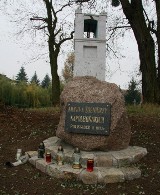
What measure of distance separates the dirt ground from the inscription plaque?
38.1 inches

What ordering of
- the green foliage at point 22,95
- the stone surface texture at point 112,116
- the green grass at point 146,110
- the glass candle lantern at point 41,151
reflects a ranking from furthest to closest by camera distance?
the green foliage at point 22,95 → the green grass at point 146,110 → the glass candle lantern at point 41,151 → the stone surface texture at point 112,116

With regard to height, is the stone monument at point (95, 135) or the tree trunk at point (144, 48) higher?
the tree trunk at point (144, 48)

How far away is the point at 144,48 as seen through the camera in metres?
12.7

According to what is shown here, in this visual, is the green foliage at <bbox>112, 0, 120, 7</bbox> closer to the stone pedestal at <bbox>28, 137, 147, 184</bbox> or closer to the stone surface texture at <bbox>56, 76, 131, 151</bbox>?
the stone surface texture at <bbox>56, 76, 131, 151</bbox>

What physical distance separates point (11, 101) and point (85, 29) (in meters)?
10.8

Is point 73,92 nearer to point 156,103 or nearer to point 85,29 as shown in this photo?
point 85,29

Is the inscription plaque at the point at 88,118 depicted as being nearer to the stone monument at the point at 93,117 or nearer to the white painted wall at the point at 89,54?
the stone monument at the point at 93,117

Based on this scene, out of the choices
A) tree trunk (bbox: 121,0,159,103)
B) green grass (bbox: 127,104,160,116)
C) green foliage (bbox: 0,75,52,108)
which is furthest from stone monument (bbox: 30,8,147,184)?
green foliage (bbox: 0,75,52,108)

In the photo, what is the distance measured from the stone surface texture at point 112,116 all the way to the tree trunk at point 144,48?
6.32 m

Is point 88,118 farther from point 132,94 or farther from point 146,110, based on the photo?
point 132,94

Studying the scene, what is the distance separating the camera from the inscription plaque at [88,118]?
6149 mm

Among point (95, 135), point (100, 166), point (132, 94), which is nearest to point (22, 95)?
point (95, 135)

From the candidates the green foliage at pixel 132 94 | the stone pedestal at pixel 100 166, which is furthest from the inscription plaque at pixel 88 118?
the green foliage at pixel 132 94

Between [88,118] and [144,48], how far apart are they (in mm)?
7148
